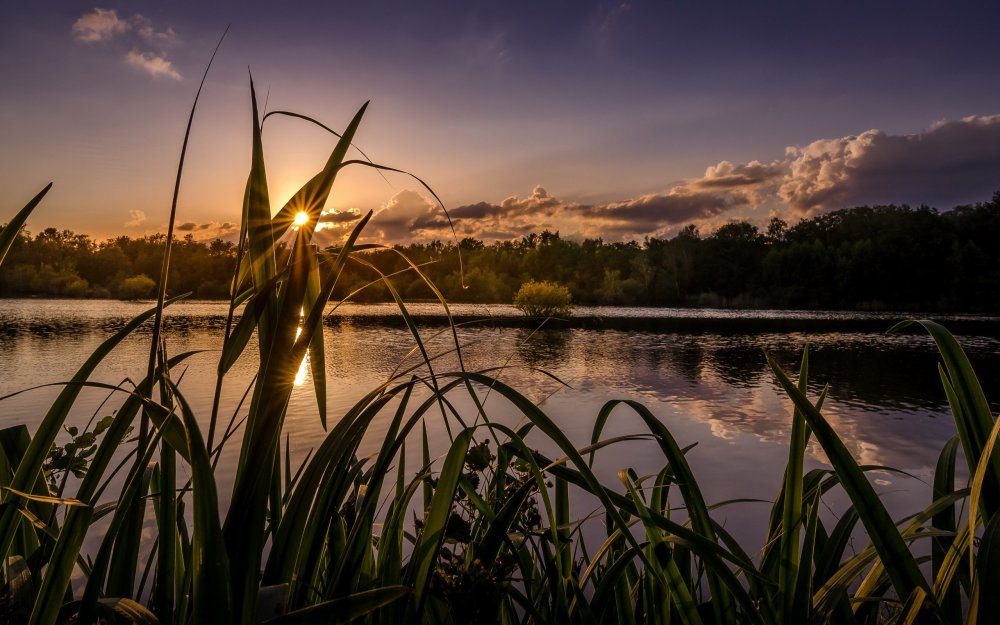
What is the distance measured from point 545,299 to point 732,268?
46.0 m

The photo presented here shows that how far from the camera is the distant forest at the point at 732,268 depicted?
55781 mm

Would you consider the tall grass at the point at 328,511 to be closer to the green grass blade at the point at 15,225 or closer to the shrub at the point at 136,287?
the green grass blade at the point at 15,225

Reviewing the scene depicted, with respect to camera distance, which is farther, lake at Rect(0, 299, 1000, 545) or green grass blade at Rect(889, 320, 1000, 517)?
lake at Rect(0, 299, 1000, 545)

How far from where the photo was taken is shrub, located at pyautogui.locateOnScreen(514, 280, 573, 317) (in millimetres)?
27875

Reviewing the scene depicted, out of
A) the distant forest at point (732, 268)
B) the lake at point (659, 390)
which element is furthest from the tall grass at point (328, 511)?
the distant forest at point (732, 268)

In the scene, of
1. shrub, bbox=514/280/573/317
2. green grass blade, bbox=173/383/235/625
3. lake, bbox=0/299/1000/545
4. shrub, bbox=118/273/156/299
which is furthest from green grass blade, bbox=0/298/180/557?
shrub, bbox=118/273/156/299

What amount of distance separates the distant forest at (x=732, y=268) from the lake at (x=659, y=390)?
114ft

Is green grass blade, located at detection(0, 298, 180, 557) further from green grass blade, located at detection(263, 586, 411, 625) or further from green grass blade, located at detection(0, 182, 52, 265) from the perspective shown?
green grass blade, located at detection(263, 586, 411, 625)

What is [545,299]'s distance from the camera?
28797mm

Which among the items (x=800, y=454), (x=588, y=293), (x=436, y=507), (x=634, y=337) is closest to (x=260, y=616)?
(x=436, y=507)

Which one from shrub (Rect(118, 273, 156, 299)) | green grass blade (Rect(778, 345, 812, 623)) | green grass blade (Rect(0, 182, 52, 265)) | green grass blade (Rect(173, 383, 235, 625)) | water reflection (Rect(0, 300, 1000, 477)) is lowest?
water reflection (Rect(0, 300, 1000, 477))

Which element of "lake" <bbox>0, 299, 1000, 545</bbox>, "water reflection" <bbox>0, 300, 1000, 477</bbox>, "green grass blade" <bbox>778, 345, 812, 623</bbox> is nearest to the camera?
"green grass blade" <bbox>778, 345, 812, 623</bbox>

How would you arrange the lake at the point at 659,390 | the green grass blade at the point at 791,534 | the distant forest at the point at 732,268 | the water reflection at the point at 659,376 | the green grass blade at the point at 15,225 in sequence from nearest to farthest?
the green grass blade at the point at 15,225
the green grass blade at the point at 791,534
the lake at the point at 659,390
the water reflection at the point at 659,376
the distant forest at the point at 732,268

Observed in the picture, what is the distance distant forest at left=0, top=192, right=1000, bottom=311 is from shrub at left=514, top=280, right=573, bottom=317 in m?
22.2
